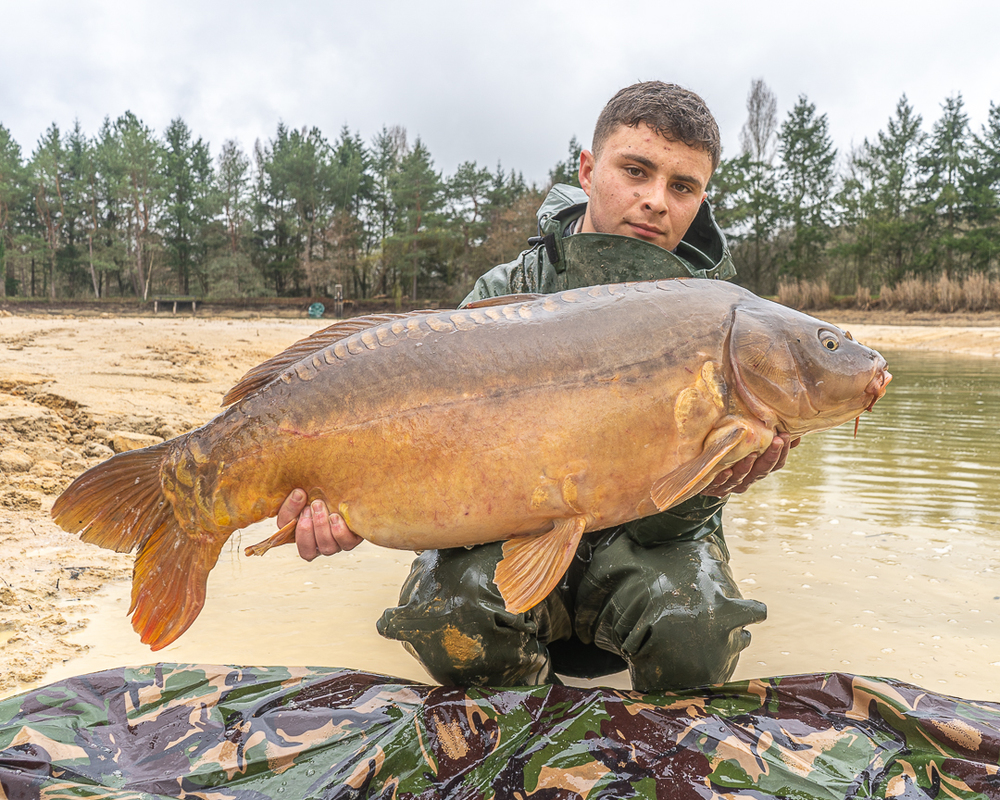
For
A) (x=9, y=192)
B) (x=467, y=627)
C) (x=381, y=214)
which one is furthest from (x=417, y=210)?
(x=467, y=627)

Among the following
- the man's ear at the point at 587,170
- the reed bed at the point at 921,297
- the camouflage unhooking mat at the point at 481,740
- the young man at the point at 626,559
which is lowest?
the camouflage unhooking mat at the point at 481,740

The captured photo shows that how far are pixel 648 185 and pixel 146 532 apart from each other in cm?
191

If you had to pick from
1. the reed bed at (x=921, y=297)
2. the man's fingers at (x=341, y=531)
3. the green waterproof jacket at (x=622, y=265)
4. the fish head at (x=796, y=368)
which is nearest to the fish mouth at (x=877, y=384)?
the fish head at (x=796, y=368)

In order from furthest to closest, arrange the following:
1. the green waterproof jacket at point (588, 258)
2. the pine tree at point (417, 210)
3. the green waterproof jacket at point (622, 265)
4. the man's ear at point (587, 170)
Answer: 1. the pine tree at point (417, 210)
2. the man's ear at point (587, 170)
3. the green waterproof jacket at point (588, 258)
4. the green waterproof jacket at point (622, 265)

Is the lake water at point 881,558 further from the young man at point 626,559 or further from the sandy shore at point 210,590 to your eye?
the young man at point 626,559

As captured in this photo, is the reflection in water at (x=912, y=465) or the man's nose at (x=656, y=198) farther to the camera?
the reflection in water at (x=912, y=465)

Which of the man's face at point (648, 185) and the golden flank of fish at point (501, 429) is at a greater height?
the man's face at point (648, 185)

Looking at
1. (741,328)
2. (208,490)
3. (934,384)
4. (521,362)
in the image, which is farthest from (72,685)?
(934,384)

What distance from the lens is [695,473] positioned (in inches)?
68.6

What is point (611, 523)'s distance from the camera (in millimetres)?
1852

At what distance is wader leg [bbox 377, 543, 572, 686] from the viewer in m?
2.26

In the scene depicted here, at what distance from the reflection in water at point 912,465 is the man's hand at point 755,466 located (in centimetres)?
272

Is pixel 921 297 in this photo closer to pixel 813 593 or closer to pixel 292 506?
pixel 813 593

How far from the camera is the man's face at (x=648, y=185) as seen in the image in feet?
8.48
